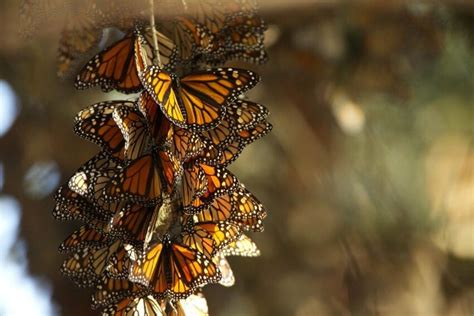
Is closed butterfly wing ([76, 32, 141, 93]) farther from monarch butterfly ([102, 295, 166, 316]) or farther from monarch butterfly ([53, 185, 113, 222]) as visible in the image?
monarch butterfly ([102, 295, 166, 316])

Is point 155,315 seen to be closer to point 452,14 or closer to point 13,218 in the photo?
point 13,218

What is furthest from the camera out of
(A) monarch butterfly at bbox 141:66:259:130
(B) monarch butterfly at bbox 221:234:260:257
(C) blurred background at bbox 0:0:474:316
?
(C) blurred background at bbox 0:0:474:316

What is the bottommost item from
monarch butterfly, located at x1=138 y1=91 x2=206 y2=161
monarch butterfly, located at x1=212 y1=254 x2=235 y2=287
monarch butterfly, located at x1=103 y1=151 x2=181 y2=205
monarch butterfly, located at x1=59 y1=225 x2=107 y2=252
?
monarch butterfly, located at x1=59 y1=225 x2=107 y2=252

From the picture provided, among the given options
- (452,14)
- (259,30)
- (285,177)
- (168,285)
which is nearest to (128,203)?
(168,285)

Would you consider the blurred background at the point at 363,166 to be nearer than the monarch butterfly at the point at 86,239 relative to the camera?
No

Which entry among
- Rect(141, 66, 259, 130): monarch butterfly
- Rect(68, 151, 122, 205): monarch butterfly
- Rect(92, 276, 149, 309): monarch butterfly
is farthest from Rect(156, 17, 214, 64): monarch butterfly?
Rect(92, 276, 149, 309): monarch butterfly

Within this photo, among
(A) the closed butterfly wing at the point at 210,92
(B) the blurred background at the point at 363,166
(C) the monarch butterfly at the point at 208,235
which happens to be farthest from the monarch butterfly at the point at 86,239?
(B) the blurred background at the point at 363,166

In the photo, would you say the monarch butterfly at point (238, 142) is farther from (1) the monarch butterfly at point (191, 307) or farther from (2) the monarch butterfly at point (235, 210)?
(1) the monarch butterfly at point (191, 307)
